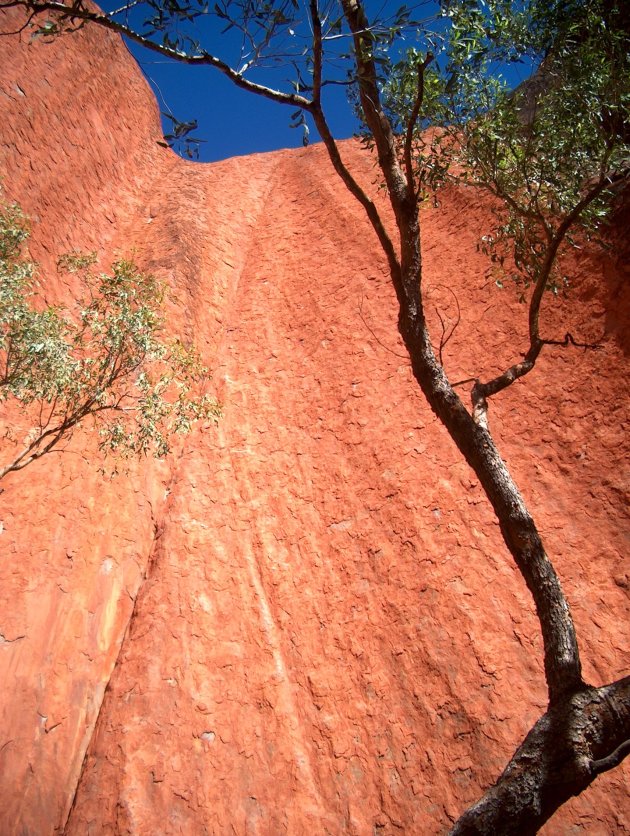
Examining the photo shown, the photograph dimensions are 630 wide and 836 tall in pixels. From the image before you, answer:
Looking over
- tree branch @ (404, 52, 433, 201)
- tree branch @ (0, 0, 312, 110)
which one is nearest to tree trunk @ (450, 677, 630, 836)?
tree branch @ (404, 52, 433, 201)

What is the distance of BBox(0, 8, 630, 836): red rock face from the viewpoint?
23.3 ft

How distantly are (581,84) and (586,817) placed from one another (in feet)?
26.8

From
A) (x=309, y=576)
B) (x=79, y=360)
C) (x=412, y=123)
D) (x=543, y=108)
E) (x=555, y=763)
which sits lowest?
(x=555, y=763)

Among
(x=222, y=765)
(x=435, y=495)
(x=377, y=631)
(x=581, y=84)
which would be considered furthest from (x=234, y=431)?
(x=581, y=84)

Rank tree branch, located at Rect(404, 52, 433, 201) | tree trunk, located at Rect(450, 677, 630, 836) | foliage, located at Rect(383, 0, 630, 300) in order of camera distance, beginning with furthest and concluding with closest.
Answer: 1. foliage, located at Rect(383, 0, 630, 300)
2. tree branch, located at Rect(404, 52, 433, 201)
3. tree trunk, located at Rect(450, 677, 630, 836)

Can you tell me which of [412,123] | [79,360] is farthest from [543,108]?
[79,360]

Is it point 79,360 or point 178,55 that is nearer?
point 178,55

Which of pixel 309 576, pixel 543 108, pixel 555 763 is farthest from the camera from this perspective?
pixel 309 576

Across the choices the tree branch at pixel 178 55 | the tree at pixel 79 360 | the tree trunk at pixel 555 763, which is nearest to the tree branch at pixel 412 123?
the tree branch at pixel 178 55

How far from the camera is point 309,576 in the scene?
9219mm

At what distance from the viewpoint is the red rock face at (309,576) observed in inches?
280

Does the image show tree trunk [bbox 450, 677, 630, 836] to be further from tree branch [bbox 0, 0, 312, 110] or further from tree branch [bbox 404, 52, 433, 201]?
tree branch [bbox 0, 0, 312, 110]

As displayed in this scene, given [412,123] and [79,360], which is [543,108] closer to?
[412,123]

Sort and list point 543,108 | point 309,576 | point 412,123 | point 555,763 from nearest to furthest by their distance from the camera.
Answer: point 555,763 → point 412,123 → point 543,108 → point 309,576
